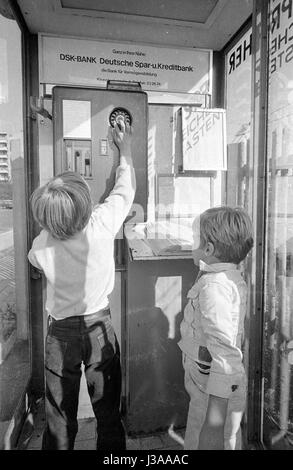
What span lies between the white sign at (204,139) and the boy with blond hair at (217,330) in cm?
86

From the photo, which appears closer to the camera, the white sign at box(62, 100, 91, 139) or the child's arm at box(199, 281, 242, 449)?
the child's arm at box(199, 281, 242, 449)

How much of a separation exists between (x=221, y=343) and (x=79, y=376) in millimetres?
678

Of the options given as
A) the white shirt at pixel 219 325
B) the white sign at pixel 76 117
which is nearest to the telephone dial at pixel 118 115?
the white sign at pixel 76 117

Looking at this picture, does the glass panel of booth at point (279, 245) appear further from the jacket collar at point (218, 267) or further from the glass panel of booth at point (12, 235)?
the glass panel of booth at point (12, 235)

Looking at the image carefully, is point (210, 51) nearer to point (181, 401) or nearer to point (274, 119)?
point (274, 119)

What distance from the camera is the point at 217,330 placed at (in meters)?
1.24

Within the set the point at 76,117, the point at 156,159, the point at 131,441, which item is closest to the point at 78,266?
the point at 76,117

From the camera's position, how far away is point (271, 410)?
1927 mm

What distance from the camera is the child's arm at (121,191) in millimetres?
1533

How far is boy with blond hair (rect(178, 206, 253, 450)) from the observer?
123cm

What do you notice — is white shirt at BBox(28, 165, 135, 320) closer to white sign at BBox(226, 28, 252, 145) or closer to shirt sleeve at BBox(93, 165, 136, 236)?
shirt sleeve at BBox(93, 165, 136, 236)

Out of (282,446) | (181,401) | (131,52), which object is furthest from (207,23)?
(282,446)

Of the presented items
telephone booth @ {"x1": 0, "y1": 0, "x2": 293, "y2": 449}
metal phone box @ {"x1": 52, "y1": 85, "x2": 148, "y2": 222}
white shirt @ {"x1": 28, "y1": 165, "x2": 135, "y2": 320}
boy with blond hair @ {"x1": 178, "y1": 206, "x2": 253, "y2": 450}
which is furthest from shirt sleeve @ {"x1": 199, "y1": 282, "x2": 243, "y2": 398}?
metal phone box @ {"x1": 52, "y1": 85, "x2": 148, "y2": 222}

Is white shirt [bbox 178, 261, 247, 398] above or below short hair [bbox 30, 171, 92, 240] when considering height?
below
